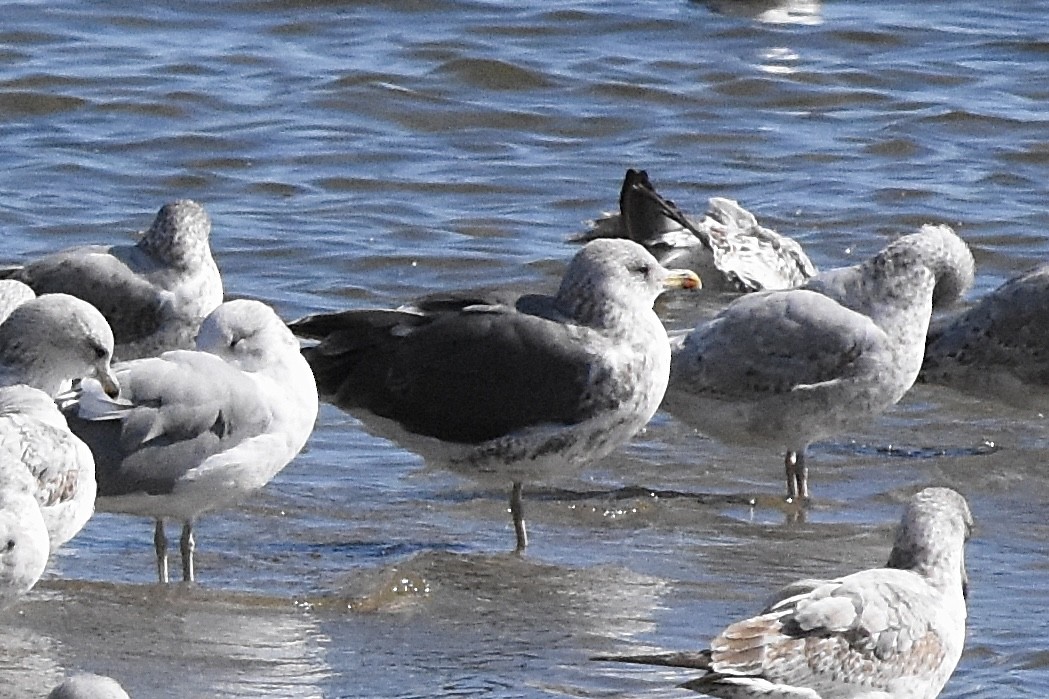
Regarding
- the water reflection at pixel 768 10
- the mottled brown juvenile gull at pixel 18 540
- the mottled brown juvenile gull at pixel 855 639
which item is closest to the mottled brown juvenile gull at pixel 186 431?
the mottled brown juvenile gull at pixel 18 540

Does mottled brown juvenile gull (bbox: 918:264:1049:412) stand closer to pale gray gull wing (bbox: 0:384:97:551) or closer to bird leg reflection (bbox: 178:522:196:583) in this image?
bird leg reflection (bbox: 178:522:196:583)

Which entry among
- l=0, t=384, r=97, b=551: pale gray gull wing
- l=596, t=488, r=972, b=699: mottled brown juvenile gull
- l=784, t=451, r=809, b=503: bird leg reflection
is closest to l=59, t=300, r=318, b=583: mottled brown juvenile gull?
l=0, t=384, r=97, b=551: pale gray gull wing

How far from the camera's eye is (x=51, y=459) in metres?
6.48

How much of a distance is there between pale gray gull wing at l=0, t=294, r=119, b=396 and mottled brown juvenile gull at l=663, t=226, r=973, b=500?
252 cm

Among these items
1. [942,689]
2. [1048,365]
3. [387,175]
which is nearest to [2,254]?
[387,175]

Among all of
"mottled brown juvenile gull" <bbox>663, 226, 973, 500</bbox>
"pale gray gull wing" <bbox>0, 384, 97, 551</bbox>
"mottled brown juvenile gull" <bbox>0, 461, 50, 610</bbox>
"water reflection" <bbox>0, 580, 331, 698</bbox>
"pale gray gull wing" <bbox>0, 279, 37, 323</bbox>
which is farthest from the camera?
"mottled brown juvenile gull" <bbox>663, 226, 973, 500</bbox>

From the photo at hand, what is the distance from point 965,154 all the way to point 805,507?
23.3 ft

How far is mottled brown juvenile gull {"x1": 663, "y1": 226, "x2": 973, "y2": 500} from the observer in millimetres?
8656

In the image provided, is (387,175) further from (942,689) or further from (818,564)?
(942,689)

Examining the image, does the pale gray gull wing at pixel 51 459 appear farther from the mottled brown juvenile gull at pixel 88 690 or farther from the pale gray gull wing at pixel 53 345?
the mottled brown juvenile gull at pixel 88 690

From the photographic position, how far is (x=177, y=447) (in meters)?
7.31

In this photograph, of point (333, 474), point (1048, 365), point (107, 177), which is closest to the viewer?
point (333, 474)

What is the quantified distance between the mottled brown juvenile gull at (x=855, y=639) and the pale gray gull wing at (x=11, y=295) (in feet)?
10.7

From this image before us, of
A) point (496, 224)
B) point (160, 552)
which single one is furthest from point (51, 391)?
point (496, 224)
